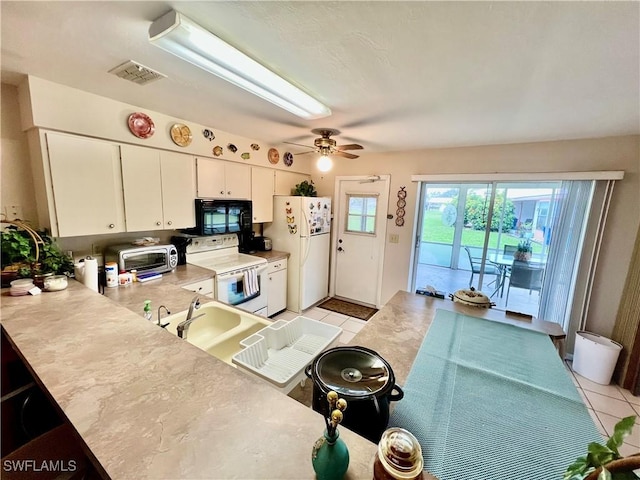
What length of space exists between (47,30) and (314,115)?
1.57m

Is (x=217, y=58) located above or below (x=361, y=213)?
above

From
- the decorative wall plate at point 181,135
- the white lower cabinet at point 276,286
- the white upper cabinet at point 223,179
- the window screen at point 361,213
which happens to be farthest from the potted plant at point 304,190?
the decorative wall plate at point 181,135

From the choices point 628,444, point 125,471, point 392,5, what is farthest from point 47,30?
point 628,444

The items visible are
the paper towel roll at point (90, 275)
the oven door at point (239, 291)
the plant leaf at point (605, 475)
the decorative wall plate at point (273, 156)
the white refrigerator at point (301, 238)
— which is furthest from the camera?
the white refrigerator at point (301, 238)

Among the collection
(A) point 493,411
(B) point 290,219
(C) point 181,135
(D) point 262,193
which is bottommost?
(A) point 493,411

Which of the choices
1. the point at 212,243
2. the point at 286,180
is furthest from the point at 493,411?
the point at 286,180

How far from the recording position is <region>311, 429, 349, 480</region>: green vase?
581 mm

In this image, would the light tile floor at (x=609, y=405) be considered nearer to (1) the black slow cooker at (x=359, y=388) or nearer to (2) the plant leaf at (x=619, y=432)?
(1) the black slow cooker at (x=359, y=388)

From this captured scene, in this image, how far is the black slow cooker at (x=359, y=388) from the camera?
0.80 meters

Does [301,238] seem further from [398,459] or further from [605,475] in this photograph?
[605,475]

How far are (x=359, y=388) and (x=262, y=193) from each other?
315 cm

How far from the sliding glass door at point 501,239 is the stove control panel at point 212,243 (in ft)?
8.63

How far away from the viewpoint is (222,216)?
312 cm

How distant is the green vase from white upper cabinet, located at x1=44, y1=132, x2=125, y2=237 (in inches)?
96.8
